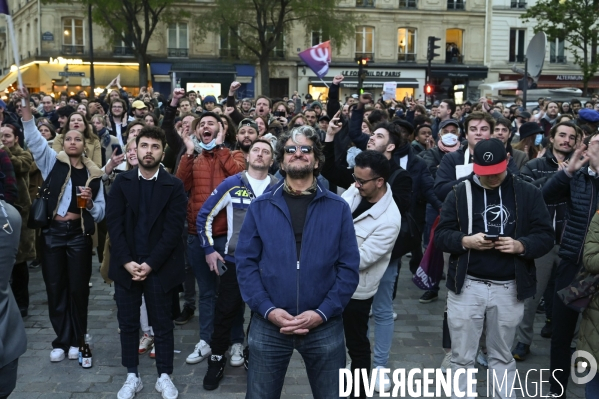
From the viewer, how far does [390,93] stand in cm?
2088

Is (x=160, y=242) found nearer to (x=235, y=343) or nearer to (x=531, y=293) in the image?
(x=235, y=343)

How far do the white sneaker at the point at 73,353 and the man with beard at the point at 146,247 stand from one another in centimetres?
91

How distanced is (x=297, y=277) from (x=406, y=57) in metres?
43.6

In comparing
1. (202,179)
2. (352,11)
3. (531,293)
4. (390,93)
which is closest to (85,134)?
(202,179)

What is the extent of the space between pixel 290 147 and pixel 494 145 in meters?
1.46

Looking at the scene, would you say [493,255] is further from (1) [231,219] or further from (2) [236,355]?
(2) [236,355]

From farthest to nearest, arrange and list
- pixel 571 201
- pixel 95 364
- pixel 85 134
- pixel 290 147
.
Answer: pixel 85 134 → pixel 95 364 → pixel 571 201 → pixel 290 147

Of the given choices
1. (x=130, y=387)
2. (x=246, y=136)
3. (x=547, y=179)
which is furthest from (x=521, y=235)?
(x=130, y=387)

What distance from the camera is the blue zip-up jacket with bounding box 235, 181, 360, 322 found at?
3.85 m

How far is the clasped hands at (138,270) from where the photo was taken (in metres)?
5.19

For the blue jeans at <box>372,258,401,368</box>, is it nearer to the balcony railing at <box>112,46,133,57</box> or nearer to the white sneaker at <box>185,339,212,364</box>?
the white sneaker at <box>185,339,212,364</box>

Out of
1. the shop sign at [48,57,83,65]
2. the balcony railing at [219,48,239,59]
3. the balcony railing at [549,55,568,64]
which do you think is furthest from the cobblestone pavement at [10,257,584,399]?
the balcony railing at [549,55,568,64]

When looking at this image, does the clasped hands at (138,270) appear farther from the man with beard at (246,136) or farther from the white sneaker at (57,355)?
the man with beard at (246,136)

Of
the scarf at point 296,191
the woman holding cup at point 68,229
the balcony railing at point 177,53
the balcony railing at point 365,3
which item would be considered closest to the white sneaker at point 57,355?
the woman holding cup at point 68,229
